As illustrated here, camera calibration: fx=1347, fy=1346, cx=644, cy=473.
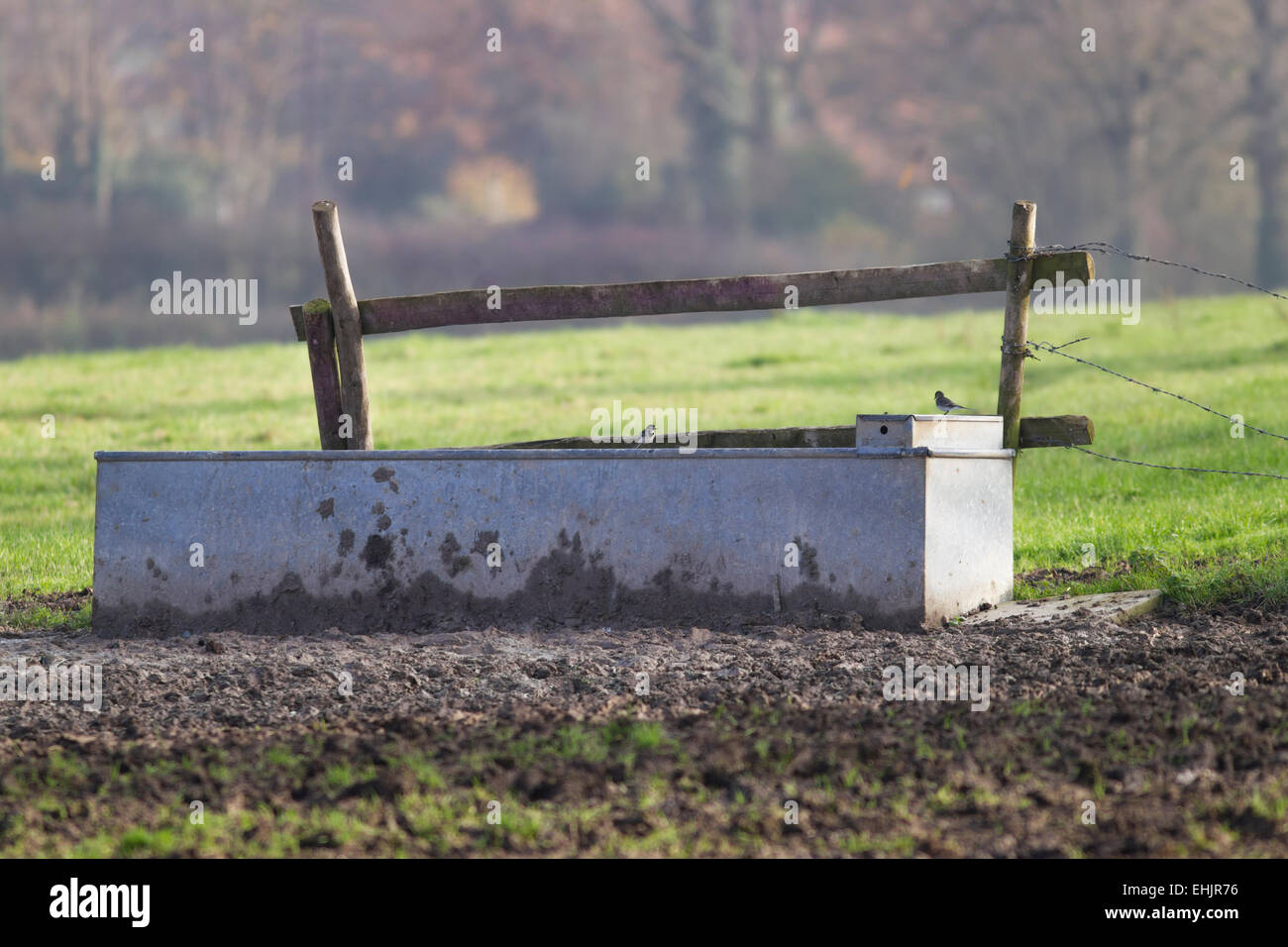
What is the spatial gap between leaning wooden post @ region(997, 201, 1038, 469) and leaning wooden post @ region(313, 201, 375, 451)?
3.29 m

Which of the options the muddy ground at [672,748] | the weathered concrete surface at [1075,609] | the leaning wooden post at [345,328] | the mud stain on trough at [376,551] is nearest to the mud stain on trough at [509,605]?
the mud stain on trough at [376,551]

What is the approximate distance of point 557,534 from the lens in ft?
21.1

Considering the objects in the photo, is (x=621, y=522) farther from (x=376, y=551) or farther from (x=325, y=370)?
(x=325, y=370)

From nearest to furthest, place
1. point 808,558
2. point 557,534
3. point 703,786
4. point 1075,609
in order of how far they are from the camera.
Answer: point 703,786 < point 808,558 < point 1075,609 < point 557,534

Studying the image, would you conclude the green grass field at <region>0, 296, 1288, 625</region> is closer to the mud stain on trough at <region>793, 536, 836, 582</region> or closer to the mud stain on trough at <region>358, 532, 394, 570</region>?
the mud stain on trough at <region>793, 536, 836, 582</region>

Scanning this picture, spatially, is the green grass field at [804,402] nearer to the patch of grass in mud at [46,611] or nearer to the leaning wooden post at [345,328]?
the patch of grass in mud at [46,611]

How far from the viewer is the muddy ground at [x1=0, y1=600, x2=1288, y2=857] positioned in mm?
3570

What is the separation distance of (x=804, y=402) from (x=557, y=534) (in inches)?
357

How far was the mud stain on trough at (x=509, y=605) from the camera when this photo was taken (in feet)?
20.5

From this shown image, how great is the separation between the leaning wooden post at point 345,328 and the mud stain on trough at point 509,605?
947 millimetres

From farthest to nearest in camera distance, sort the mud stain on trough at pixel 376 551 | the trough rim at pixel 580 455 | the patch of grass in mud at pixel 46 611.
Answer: the patch of grass in mud at pixel 46 611, the mud stain on trough at pixel 376 551, the trough rim at pixel 580 455

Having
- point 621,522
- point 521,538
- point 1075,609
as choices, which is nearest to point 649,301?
point 621,522
